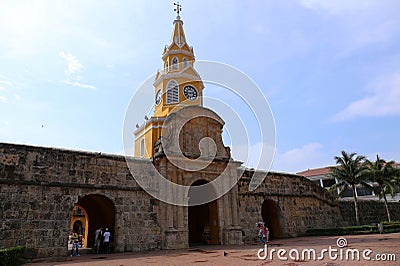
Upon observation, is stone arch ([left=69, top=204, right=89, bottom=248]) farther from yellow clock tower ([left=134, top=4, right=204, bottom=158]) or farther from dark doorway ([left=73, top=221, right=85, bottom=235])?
yellow clock tower ([left=134, top=4, right=204, bottom=158])

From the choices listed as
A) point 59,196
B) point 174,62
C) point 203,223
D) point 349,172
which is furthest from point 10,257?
point 349,172

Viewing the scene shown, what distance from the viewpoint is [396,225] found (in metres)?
22.1

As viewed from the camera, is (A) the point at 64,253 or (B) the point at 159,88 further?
(B) the point at 159,88

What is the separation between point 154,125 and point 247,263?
57.4 ft

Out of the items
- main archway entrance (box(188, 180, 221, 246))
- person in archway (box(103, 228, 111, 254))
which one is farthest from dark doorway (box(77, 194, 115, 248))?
main archway entrance (box(188, 180, 221, 246))

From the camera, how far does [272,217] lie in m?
Result: 22.5

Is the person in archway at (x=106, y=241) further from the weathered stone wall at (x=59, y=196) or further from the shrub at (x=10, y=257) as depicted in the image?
the shrub at (x=10, y=257)

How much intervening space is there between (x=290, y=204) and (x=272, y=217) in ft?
5.34

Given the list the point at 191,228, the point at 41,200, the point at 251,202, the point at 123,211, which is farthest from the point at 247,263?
the point at 191,228

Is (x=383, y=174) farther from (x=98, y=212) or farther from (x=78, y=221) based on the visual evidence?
(x=78, y=221)

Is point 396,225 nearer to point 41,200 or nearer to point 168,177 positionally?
point 168,177

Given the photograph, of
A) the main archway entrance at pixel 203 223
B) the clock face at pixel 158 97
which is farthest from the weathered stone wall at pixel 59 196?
the clock face at pixel 158 97

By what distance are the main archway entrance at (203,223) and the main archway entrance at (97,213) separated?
4952 millimetres

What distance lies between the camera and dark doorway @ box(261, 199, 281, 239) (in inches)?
860
